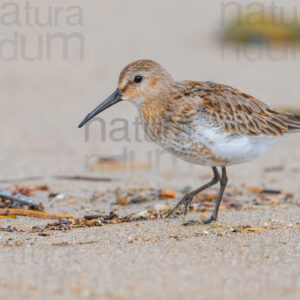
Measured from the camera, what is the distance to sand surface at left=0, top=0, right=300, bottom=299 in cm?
358

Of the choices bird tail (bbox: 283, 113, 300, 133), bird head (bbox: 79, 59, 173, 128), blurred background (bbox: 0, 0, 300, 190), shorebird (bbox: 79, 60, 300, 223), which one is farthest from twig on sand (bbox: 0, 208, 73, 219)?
bird tail (bbox: 283, 113, 300, 133)

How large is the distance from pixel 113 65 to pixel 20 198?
6.87 metres

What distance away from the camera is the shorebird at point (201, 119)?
5.24 metres

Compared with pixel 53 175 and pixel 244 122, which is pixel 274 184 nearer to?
pixel 244 122

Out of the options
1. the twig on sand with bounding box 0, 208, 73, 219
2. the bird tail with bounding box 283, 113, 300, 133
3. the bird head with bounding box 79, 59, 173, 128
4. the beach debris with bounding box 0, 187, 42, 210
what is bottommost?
the twig on sand with bounding box 0, 208, 73, 219

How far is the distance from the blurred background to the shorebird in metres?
1.86

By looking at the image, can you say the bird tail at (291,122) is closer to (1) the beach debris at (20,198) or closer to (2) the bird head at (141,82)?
(2) the bird head at (141,82)

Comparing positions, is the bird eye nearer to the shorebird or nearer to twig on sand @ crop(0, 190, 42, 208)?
the shorebird

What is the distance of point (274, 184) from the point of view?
719 centimetres

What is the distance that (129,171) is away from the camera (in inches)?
301

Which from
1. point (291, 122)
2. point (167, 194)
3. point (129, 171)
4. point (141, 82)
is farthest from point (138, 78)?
point (129, 171)

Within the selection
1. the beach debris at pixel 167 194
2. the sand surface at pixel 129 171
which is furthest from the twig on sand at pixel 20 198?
the beach debris at pixel 167 194

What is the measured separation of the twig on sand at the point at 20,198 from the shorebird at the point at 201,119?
104 cm

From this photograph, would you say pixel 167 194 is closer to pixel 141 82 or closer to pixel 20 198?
pixel 141 82
